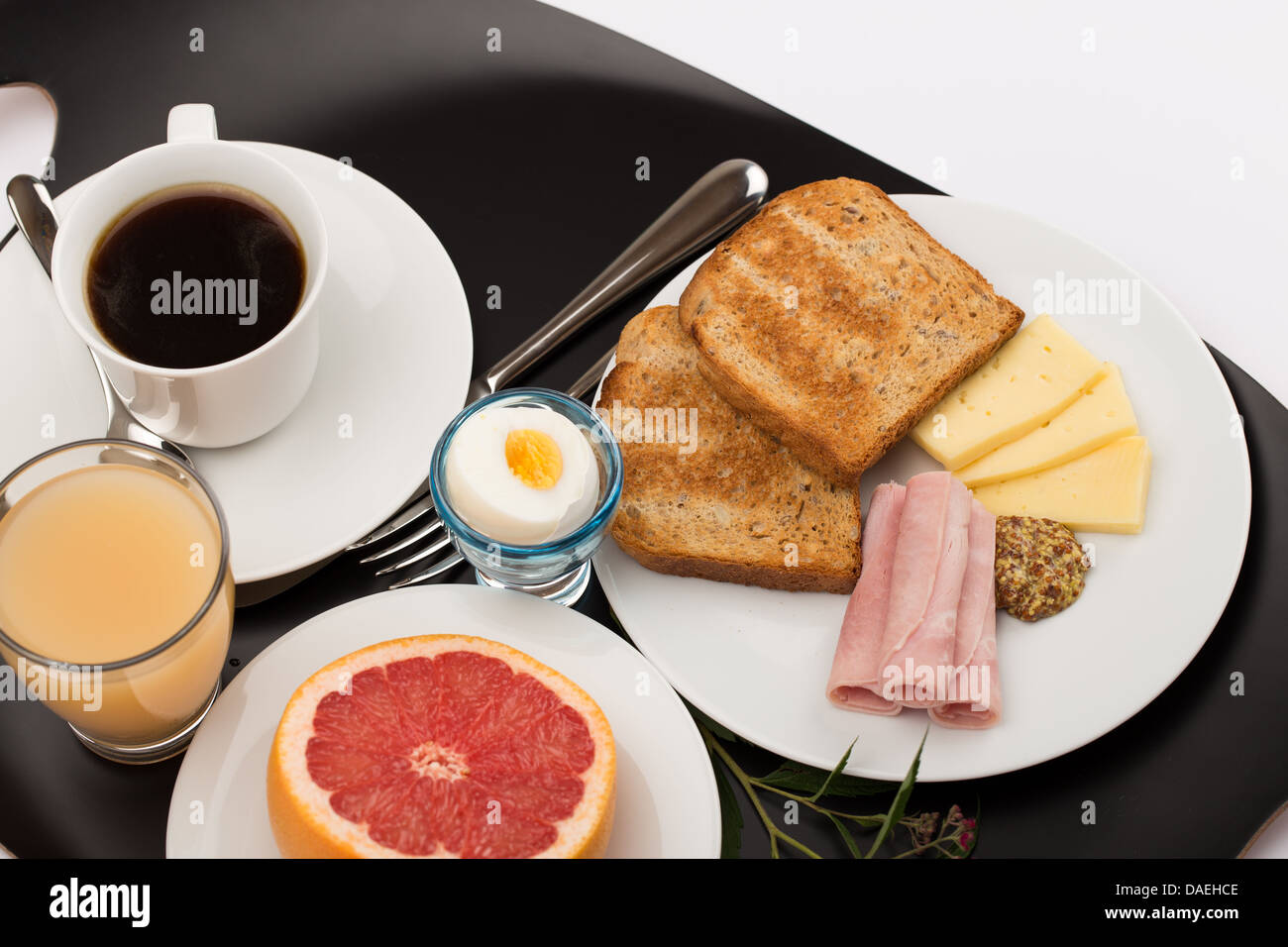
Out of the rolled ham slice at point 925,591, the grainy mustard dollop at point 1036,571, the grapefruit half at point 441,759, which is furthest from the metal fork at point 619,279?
the grainy mustard dollop at point 1036,571

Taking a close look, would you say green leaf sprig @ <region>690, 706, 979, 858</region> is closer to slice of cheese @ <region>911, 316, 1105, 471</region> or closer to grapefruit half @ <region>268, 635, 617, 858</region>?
grapefruit half @ <region>268, 635, 617, 858</region>

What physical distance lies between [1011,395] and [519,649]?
0.88m

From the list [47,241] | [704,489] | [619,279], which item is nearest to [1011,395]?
[704,489]

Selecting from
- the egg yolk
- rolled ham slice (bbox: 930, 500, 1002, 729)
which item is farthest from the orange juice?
rolled ham slice (bbox: 930, 500, 1002, 729)

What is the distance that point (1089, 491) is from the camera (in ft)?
5.81

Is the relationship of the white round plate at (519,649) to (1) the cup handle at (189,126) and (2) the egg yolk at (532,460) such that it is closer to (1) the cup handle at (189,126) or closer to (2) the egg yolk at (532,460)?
(2) the egg yolk at (532,460)

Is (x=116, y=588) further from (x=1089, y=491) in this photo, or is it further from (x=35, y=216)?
(x=1089, y=491)

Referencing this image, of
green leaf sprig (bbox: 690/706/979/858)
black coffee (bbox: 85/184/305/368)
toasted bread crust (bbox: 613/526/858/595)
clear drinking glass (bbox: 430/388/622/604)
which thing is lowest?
green leaf sprig (bbox: 690/706/979/858)

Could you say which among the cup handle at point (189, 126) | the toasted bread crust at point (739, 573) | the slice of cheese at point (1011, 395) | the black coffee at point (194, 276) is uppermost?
the cup handle at point (189, 126)

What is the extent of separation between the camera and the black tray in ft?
5.82

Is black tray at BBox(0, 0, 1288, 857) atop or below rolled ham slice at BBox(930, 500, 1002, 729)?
atop

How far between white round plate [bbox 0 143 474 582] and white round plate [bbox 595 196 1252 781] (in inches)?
14.4

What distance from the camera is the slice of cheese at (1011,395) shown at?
182 cm

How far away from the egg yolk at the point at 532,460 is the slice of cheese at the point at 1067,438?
2.17 ft
